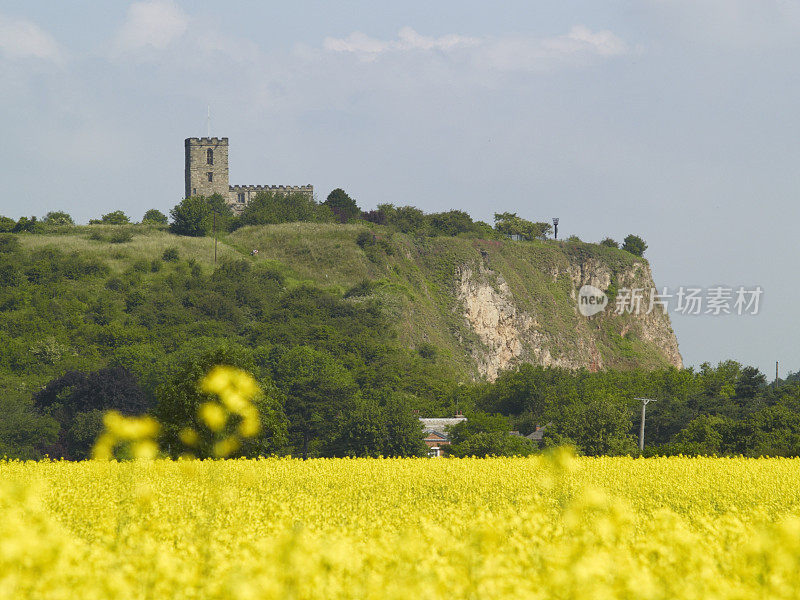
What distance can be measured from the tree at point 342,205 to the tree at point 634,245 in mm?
44787

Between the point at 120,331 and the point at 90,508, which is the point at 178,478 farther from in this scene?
the point at 120,331

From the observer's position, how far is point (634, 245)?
159875 mm

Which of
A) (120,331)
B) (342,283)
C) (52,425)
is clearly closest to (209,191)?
(342,283)

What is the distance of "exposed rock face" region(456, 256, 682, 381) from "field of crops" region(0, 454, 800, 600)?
102 m

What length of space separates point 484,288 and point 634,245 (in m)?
40.5

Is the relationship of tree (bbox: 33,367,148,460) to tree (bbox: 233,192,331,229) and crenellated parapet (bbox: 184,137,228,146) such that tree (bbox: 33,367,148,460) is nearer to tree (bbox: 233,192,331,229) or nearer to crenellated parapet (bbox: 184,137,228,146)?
tree (bbox: 233,192,331,229)

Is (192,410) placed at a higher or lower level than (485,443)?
higher

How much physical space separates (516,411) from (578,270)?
55.4 meters

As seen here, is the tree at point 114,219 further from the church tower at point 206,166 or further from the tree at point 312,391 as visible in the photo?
the tree at point 312,391

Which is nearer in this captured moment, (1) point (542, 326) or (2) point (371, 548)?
(2) point (371, 548)

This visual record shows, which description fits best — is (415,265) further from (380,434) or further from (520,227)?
(380,434)

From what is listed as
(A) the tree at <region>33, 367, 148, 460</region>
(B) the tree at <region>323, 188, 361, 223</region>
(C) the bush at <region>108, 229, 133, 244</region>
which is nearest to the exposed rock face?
(B) the tree at <region>323, 188, 361, 223</region>

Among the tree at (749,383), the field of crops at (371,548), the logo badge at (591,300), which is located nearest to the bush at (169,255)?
the logo badge at (591,300)

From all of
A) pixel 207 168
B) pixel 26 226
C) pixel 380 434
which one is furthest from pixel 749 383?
pixel 207 168
